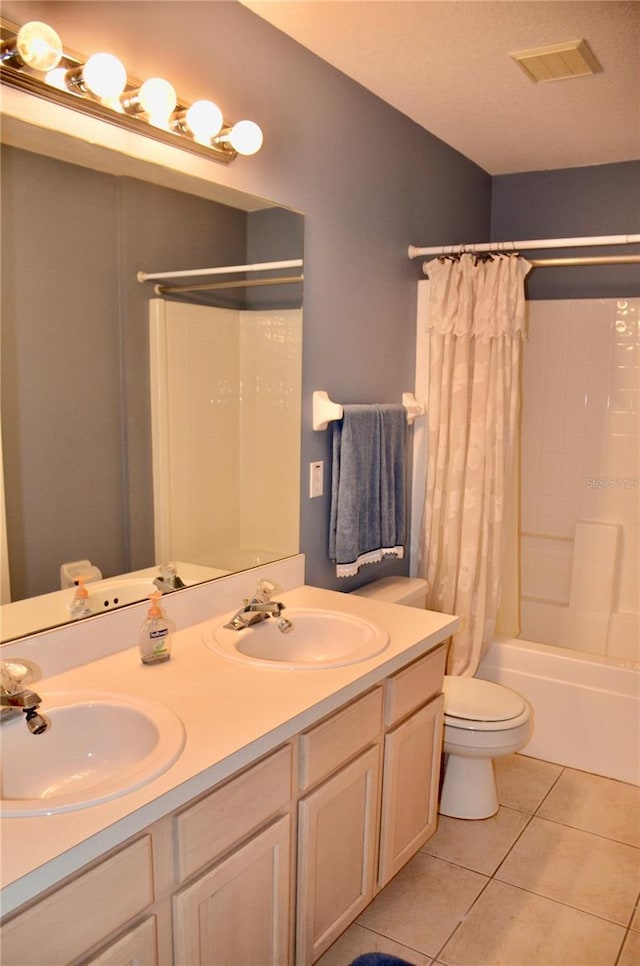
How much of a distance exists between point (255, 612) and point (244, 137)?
1.22 meters

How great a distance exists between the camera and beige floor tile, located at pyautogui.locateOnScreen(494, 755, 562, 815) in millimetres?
2713

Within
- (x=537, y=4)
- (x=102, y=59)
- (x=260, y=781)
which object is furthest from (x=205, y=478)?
(x=537, y=4)

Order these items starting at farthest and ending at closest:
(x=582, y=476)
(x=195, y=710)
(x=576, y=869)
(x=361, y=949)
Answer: (x=582, y=476) → (x=576, y=869) → (x=361, y=949) → (x=195, y=710)

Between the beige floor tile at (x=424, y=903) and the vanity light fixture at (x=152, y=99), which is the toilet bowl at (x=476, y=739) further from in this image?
the vanity light fixture at (x=152, y=99)

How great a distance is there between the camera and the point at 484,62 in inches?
90.6

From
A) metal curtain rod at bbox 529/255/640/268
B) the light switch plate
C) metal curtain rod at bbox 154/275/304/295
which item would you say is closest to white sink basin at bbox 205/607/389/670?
the light switch plate

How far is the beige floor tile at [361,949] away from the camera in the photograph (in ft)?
6.40

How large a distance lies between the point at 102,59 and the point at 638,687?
103 inches

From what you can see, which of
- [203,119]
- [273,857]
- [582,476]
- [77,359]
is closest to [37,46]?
[203,119]

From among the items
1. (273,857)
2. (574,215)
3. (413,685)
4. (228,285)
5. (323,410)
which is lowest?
(273,857)

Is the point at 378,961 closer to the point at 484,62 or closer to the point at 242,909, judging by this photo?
the point at 242,909

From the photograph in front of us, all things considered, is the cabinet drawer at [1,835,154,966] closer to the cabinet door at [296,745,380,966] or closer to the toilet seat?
the cabinet door at [296,745,380,966]

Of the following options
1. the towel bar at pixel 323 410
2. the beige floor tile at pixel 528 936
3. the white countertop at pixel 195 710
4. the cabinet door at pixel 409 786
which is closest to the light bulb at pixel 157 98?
the towel bar at pixel 323 410

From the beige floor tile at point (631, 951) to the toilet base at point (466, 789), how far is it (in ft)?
2.04
